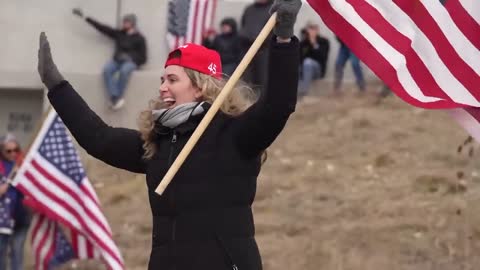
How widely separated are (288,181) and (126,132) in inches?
377

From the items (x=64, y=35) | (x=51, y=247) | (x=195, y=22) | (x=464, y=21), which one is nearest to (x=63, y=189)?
(x=51, y=247)

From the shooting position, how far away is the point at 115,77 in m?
17.2

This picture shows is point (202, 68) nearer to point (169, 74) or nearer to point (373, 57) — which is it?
point (169, 74)

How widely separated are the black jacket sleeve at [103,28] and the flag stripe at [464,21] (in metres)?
11.7

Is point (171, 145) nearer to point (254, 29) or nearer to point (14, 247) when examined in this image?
point (14, 247)

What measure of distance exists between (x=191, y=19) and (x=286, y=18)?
1084cm

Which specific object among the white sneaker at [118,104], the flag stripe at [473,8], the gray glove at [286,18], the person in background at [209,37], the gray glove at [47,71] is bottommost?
the white sneaker at [118,104]

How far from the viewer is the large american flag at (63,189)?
33.7 ft

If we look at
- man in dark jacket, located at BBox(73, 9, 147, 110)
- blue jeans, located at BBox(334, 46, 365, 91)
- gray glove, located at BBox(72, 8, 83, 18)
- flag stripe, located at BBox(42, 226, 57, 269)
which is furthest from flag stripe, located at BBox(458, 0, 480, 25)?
gray glove, located at BBox(72, 8, 83, 18)

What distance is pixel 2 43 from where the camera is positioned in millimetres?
17875

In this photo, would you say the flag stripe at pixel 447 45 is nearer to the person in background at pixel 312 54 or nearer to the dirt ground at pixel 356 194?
the dirt ground at pixel 356 194

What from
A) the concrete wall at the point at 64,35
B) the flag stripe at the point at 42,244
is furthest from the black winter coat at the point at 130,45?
the flag stripe at the point at 42,244

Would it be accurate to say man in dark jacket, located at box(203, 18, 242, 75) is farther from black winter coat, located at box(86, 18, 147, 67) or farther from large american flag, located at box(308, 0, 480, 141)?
large american flag, located at box(308, 0, 480, 141)

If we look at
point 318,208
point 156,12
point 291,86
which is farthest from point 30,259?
point 291,86
